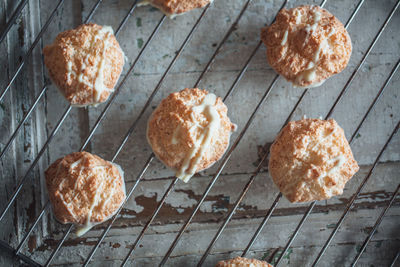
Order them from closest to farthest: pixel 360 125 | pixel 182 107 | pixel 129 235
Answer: pixel 182 107 < pixel 360 125 < pixel 129 235

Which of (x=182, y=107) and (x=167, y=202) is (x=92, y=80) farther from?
(x=167, y=202)

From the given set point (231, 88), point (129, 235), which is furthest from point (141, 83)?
point (129, 235)

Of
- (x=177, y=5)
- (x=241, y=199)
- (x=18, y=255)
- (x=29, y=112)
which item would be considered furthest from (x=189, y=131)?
(x=18, y=255)

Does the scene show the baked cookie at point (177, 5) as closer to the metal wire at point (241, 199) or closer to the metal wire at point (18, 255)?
the metal wire at point (241, 199)

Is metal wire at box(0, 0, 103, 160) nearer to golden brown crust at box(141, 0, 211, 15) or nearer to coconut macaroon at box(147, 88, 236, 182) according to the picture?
golden brown crust at box(141, 0, 211, 15)

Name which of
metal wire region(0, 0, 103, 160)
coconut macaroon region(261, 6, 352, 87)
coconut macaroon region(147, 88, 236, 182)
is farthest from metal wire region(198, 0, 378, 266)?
metal wire region(0, 0, 103, 160)
